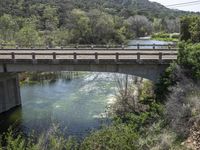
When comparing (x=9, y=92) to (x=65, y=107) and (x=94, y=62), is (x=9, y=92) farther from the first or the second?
(x=94, y=62)

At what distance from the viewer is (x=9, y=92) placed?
3903cm

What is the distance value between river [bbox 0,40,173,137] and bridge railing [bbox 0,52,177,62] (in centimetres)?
510

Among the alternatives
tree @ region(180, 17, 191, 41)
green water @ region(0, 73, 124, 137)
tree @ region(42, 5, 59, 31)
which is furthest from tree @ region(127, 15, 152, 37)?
green water @ region(0, 73, 124, 137)

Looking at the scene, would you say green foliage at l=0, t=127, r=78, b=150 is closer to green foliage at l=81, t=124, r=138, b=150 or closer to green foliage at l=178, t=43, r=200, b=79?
green foliage at l=81, t=124, r=138, b=150

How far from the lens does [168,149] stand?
18391mm

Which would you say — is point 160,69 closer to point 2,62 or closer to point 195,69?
point 195,69

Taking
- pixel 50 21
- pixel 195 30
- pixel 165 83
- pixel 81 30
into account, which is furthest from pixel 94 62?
pixel 50 21

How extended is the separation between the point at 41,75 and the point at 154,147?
41.4m

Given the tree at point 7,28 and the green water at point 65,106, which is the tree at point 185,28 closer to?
the green water at point 65,106

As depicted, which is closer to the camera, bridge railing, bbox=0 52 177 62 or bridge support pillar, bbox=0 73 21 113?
bridge railing, bbox=0 52 177 62

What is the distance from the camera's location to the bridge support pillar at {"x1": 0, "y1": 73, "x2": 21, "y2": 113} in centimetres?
3791

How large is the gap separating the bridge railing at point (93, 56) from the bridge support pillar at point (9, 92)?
182 inches

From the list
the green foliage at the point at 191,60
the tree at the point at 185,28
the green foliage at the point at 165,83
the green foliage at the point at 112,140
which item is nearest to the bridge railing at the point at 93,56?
the green foliage at the point at 165,83

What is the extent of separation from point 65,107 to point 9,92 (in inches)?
242
